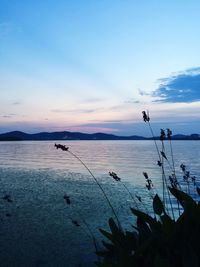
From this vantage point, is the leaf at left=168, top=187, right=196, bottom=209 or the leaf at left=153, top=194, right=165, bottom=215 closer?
the leaf at left=168, top=187, right=196, bottom=209

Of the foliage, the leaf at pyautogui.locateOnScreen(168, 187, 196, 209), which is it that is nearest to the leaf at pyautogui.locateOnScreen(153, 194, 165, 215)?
the foliage

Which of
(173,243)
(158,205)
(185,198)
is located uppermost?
(185,198)

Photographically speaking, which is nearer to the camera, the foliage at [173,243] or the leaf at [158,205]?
the foliage at [173,243]

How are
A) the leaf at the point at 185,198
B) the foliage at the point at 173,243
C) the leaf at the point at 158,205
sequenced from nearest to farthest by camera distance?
the foliage at the point at 173,243
the leaf at the point at 185,198
the leaf at the point at 158,205

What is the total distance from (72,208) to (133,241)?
1129 centimetres

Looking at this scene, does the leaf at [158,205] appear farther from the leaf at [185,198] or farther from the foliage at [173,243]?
the leaf at [185,198]

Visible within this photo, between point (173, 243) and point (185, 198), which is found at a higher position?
point (185, 198)

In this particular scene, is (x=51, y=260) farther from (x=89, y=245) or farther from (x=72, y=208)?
(x=72, y=208)

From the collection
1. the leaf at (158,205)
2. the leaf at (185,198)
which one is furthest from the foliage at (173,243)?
the leaf at (158,205)

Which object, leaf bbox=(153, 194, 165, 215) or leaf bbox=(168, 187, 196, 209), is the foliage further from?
leaf bbox=(153, 194, 165, 215)

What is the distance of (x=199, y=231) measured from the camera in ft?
6.56

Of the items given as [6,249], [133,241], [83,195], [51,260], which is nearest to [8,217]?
[6,249]

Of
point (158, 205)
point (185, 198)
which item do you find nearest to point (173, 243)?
point (185, 198)

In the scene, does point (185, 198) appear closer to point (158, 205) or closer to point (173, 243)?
point (173, 243)
